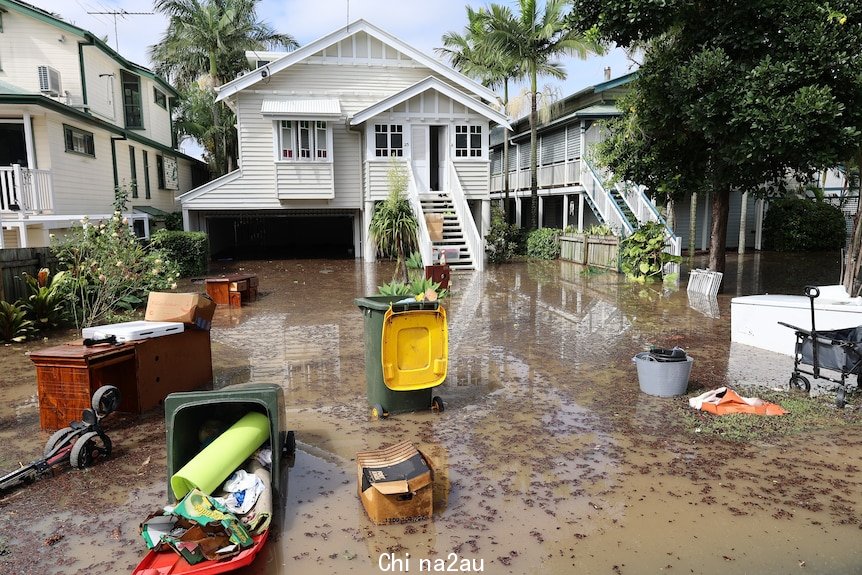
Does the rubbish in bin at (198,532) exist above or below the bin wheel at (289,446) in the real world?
above

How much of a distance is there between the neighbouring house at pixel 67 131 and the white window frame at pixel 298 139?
476 centimetres

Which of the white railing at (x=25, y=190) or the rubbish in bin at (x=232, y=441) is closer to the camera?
the rubbish in bin at (x=232, y=441)

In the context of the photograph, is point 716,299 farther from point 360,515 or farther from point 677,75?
point 360,515

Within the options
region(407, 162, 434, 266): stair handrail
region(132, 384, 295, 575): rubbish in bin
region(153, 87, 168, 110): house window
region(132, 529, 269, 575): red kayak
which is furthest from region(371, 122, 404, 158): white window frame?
region(132, 529, 269, 575): red kayak

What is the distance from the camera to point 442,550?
3.71 metres

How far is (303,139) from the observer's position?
20.5 meters

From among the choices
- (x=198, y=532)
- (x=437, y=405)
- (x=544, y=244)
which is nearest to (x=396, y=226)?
(x=544, y=244)

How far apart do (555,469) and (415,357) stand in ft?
5.93

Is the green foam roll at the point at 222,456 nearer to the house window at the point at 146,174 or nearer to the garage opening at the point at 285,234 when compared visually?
the house window at the point at 146,174

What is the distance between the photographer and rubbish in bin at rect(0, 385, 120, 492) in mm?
4543

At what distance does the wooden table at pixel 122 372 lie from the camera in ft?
17.8

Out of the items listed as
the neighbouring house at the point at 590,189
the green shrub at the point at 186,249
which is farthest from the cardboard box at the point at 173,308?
the neighbouring house at the point at 590,189

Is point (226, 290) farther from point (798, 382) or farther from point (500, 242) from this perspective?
point (500, 242)

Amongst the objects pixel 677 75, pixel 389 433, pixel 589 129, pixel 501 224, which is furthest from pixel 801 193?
pixel 389 433
